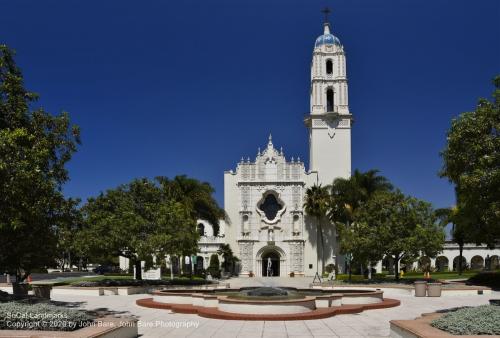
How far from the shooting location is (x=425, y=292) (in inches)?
1133

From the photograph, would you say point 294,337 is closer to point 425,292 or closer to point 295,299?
point 295,299

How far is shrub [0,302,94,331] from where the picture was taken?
12.8 meters

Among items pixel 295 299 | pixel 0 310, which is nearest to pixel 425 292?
pixel 295 299

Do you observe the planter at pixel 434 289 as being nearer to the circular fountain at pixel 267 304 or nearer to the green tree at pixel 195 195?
the circular fountain at pixel 267 304

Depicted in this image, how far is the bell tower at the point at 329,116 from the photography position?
61.5 metres

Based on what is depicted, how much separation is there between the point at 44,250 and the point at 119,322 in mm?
6444

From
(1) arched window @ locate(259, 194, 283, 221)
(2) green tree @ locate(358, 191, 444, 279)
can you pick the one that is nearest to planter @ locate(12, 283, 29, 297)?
(2) green tree @ locate(358, 191, 444, 279)

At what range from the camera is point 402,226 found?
119 ft

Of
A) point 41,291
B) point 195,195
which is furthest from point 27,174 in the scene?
point 195,195

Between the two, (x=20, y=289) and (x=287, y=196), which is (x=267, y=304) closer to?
(x=20, y=289)

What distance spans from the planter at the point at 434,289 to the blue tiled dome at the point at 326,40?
41.9m

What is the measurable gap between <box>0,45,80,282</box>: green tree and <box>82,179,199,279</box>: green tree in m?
12.1

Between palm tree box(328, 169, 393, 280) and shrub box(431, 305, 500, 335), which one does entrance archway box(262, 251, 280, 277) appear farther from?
shrub box(431, 305, 500, 335)

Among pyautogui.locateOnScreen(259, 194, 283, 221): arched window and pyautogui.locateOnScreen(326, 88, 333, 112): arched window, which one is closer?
pyautogui.locateOnScreen(259, 194, 283, 221): arched window
